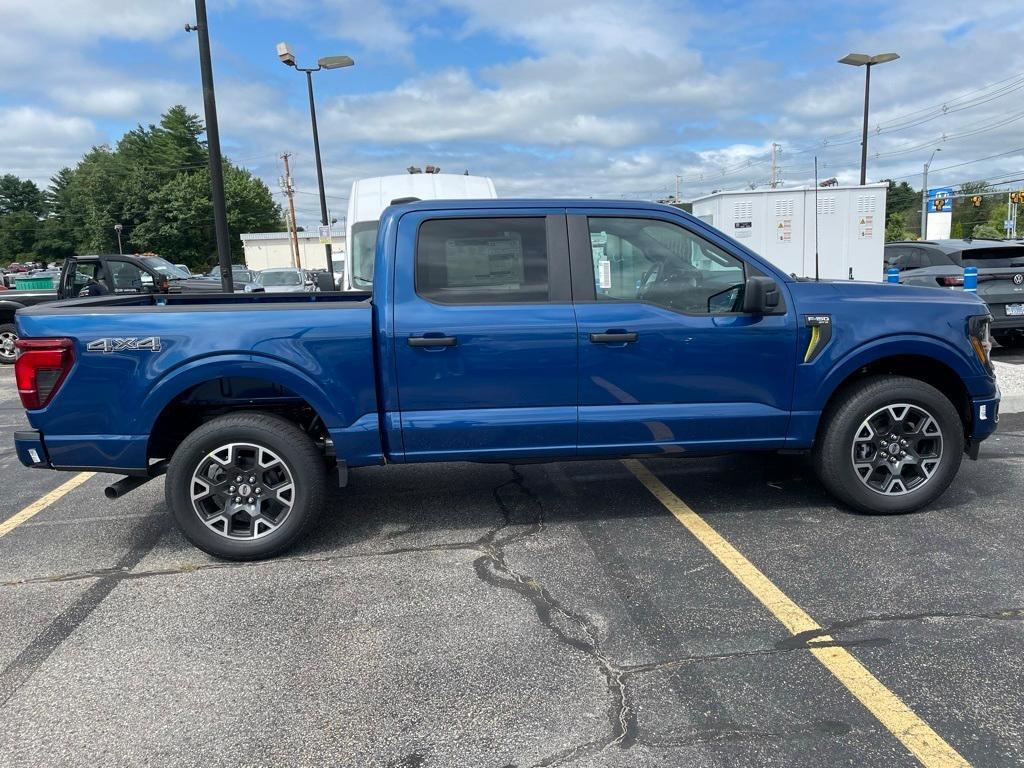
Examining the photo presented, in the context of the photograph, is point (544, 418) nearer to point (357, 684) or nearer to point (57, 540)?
point (357, 684)

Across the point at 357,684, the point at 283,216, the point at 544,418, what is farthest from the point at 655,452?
the point at 283,216

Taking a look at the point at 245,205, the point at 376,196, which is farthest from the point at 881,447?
the point at 245,205

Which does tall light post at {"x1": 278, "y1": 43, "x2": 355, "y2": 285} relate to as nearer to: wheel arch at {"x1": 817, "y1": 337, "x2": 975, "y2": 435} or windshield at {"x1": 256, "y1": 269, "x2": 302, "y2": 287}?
windshield at {"x1": 256, "y1": 269, "x2": 302, "y2": 287}

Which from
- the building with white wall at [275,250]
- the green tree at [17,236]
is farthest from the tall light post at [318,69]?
the green tree at [17,236]

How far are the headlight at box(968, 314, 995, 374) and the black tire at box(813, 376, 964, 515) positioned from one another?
345 millimetres

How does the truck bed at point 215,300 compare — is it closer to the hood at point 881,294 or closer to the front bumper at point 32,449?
the front bumper at point 32,449

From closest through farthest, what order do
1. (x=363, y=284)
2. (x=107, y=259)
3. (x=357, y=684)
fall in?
1. (x=357, y=684)
2. (x=363, y=284)
3. (x=107, y=259)

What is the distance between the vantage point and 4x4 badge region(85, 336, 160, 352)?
12.7ft

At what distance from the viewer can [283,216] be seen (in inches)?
4245

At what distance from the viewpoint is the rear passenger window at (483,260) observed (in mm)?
4172

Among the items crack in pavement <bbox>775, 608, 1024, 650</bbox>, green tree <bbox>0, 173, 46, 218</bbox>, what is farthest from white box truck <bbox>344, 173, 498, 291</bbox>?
green tree <bbox>0, 173, 46, 218</bbox>

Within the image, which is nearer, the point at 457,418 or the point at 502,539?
the point at 457,418

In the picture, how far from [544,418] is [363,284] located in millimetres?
5961

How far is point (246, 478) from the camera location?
4.13m
